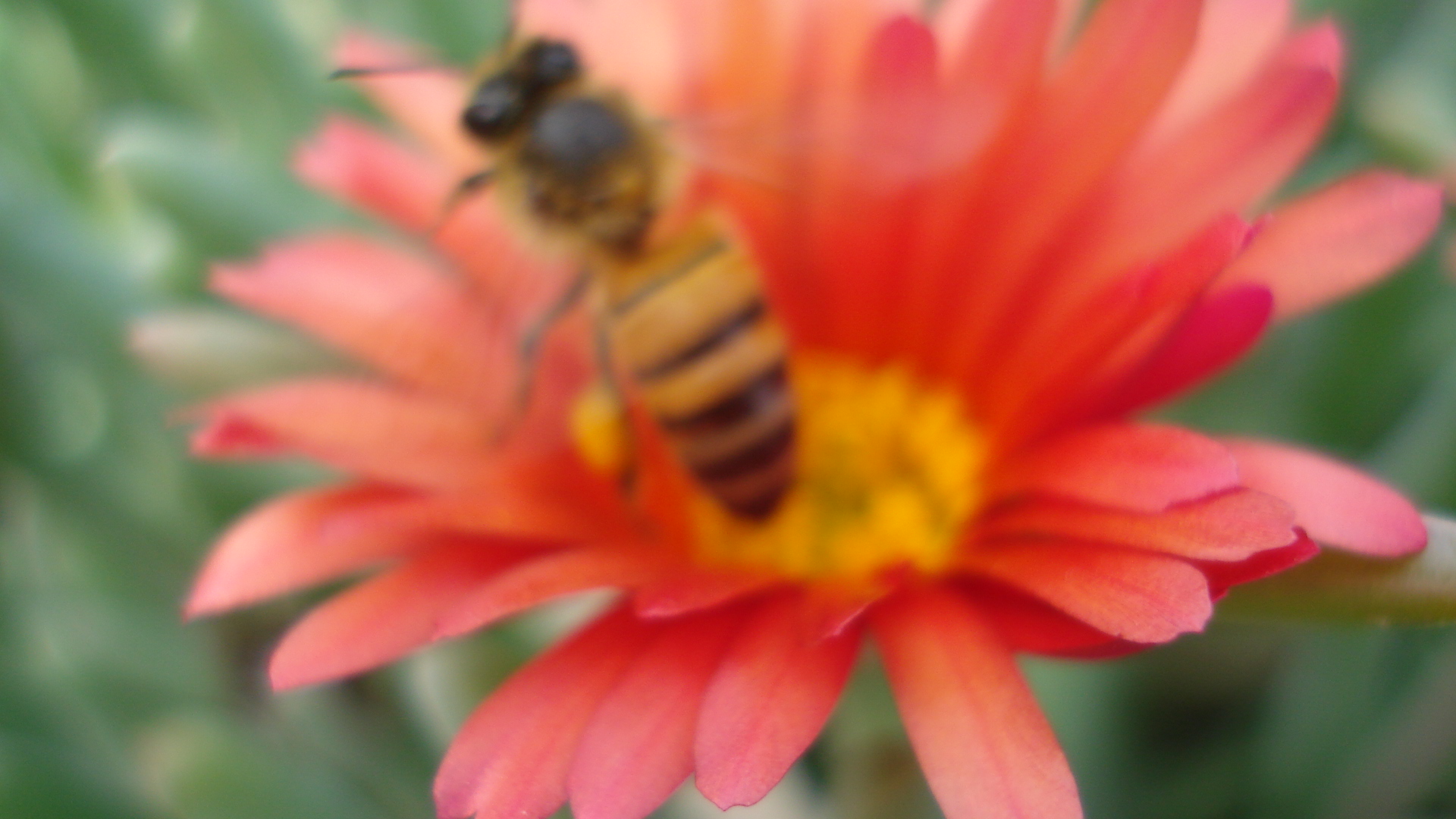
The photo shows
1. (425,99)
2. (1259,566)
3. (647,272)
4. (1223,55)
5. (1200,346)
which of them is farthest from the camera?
(425,99)

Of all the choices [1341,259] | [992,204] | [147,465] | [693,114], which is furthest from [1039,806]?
[147,465]

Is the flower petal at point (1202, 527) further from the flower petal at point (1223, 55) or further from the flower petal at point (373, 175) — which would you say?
the flower petal at point (373, 175)

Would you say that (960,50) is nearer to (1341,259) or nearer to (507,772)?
(1341,259)

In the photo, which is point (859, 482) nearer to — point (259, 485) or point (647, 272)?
point (647, 272)

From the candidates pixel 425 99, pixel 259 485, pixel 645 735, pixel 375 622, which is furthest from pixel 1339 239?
pixel 259 485

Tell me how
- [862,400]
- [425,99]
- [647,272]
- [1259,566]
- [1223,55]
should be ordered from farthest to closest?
[862,400] < [425,99] < [647,272] < [1223,55] < [1259,566]
